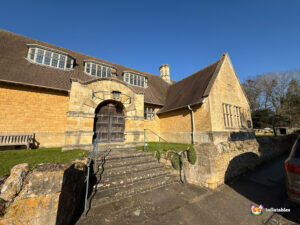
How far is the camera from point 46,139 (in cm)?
880

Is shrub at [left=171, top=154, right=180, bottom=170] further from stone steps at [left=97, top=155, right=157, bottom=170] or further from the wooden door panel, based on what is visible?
the wooden door panel

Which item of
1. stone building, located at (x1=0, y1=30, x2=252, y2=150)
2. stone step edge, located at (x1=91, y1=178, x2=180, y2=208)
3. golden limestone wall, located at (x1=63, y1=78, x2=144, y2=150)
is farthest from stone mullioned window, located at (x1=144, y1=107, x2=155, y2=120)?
stone step edge, located at (x1=91, y1=178, x2=180, y2=208)

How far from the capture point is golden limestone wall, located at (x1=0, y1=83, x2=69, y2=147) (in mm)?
7910

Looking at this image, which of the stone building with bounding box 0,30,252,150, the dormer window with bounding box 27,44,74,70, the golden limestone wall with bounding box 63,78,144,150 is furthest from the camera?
the dormer window with bounding box 27,44,74,70

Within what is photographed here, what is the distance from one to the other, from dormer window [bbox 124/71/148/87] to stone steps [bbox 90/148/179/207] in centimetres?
969

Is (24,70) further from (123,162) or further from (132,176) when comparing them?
(132,176)

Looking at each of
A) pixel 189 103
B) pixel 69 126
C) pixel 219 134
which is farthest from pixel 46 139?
pixel 219 134

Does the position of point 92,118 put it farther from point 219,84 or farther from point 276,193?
point 219,84

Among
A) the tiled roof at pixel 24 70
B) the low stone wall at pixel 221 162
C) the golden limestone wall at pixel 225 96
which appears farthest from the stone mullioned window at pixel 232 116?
the tiled roof at pixel 24 70

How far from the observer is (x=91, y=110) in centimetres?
790

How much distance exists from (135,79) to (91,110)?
809 cm

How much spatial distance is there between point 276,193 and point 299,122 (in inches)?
1047

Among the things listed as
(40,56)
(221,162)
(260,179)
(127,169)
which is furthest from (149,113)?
(40,56)

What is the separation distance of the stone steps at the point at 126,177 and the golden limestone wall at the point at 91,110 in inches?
89.9
